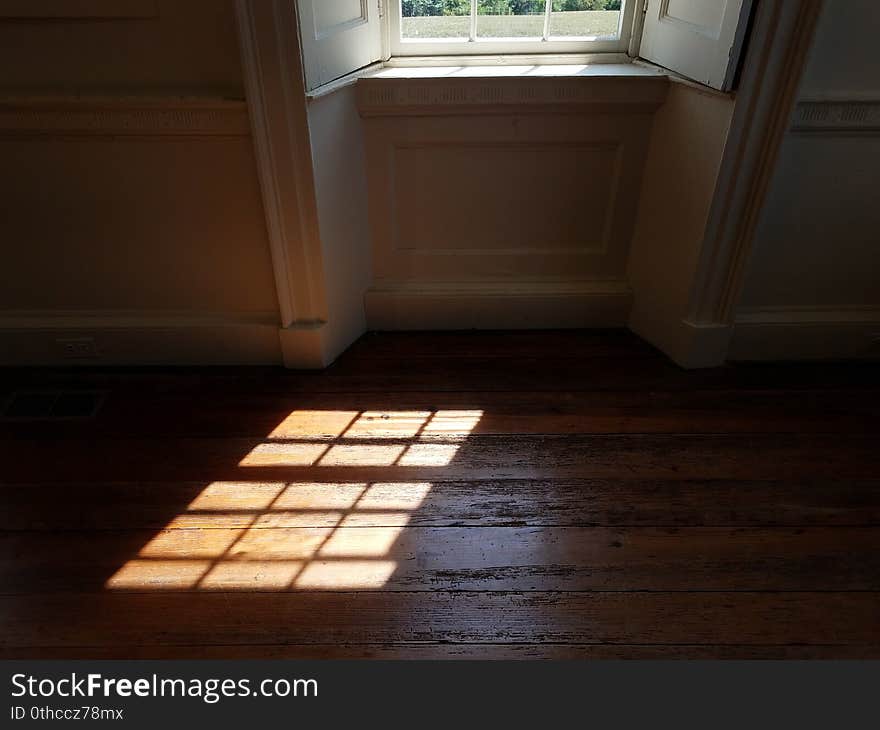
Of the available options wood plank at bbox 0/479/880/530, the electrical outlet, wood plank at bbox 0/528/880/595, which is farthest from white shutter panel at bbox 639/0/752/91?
the electrical outlet

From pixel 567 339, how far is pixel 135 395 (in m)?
1.65

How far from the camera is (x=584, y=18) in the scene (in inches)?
84.8

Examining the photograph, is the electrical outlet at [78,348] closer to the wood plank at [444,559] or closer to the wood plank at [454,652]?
the wood plank at [444,559]

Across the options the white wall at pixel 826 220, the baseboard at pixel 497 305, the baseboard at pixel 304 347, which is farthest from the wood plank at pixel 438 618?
the baseboard at pixel 497 305

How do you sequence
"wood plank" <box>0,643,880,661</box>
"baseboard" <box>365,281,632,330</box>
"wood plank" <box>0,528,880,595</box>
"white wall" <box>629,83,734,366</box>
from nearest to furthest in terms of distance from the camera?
"wood plank" <box>0,643,880,661</box> < "wood plank" <box>0,528,880,595</box> < "white wall" <box>629,83,734,366</box> < "baseboard" <box>365,281,632,330</box>

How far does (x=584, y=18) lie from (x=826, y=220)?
3.61ft

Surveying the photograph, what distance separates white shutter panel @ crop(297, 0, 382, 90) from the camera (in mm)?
1771

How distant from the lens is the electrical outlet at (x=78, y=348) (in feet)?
7.35

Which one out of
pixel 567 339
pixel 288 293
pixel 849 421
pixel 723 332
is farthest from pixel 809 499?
pixel 288 293

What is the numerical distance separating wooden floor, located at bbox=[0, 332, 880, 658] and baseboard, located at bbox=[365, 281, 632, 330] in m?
0.24

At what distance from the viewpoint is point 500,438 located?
1.95 m

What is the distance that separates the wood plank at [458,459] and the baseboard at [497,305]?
720 millimetres

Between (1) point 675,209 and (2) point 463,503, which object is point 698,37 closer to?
(1) point 675,209

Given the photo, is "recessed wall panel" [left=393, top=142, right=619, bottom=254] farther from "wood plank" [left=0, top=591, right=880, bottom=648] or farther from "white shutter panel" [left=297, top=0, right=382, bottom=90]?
"wood plank" [left=0, top=591, right=880, bottom=648]
